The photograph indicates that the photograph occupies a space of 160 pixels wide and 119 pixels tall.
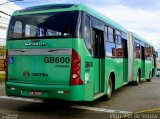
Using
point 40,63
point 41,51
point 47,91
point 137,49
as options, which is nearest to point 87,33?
point 41,51

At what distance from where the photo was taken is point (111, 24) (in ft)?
42.1

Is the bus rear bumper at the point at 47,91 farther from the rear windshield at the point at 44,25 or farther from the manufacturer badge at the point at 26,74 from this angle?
the rear windshield at the point at 44,25

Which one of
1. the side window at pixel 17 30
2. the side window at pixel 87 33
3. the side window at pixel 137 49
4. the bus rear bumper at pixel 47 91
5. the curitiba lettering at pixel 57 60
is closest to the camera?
the bus rear bumper at pixel 47 91

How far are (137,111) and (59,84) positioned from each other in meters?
2.83

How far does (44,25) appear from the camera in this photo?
9555 mm

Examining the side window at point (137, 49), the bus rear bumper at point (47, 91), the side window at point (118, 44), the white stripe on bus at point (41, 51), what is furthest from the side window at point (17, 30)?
the side window at point (137, 49)

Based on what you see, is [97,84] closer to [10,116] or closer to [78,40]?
[78,40]

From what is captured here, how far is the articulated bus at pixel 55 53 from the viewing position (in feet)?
29.5

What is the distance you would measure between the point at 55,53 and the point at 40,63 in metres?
0.59

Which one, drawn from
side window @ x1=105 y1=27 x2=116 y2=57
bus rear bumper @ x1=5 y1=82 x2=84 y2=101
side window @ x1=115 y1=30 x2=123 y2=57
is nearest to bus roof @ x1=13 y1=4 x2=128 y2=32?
side window @ x1=105 y1=27 x2=116 y2=57

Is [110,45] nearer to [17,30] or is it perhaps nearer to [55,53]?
[55,53]

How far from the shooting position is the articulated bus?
8.98 meters

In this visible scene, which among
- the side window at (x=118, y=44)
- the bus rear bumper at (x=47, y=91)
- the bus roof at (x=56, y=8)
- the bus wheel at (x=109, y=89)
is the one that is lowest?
the bus wheel at (x=109, y=89)

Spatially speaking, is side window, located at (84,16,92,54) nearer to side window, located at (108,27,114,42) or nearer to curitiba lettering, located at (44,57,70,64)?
curitiba lettering, located at (44,57,70,64)
